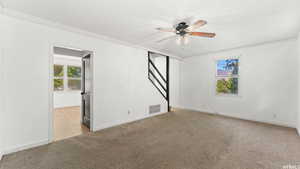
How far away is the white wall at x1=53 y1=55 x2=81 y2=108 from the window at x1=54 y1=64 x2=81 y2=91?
0.21m

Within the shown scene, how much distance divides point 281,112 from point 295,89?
73cm

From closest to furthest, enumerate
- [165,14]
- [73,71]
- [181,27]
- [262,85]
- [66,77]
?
[165,14], [181,27], [262,85], [66,77], [73,71]

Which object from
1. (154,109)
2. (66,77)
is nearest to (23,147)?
(154,109)

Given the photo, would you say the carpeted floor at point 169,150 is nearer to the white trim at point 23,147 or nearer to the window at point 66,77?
the white trim at point 23,147

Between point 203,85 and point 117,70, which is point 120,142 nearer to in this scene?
point 117,70

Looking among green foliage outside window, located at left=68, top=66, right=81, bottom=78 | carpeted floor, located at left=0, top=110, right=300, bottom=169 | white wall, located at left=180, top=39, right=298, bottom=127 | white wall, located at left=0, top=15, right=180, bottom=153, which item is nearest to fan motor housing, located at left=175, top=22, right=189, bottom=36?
white wall, located at left=0, top=15, right=180, bottom=153

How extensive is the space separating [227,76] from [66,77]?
7.55 m

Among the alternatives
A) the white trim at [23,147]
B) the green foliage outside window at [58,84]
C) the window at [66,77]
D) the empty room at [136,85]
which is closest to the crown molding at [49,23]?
the empty room at [136,85]

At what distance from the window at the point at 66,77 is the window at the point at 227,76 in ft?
23.1

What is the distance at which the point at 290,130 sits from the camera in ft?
10.1

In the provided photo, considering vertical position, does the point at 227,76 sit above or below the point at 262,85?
above

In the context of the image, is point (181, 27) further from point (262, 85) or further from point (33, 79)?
point (262, 85)

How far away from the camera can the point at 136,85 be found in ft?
13.2

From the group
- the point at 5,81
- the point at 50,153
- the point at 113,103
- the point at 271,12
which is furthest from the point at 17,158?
the point at 271,12
